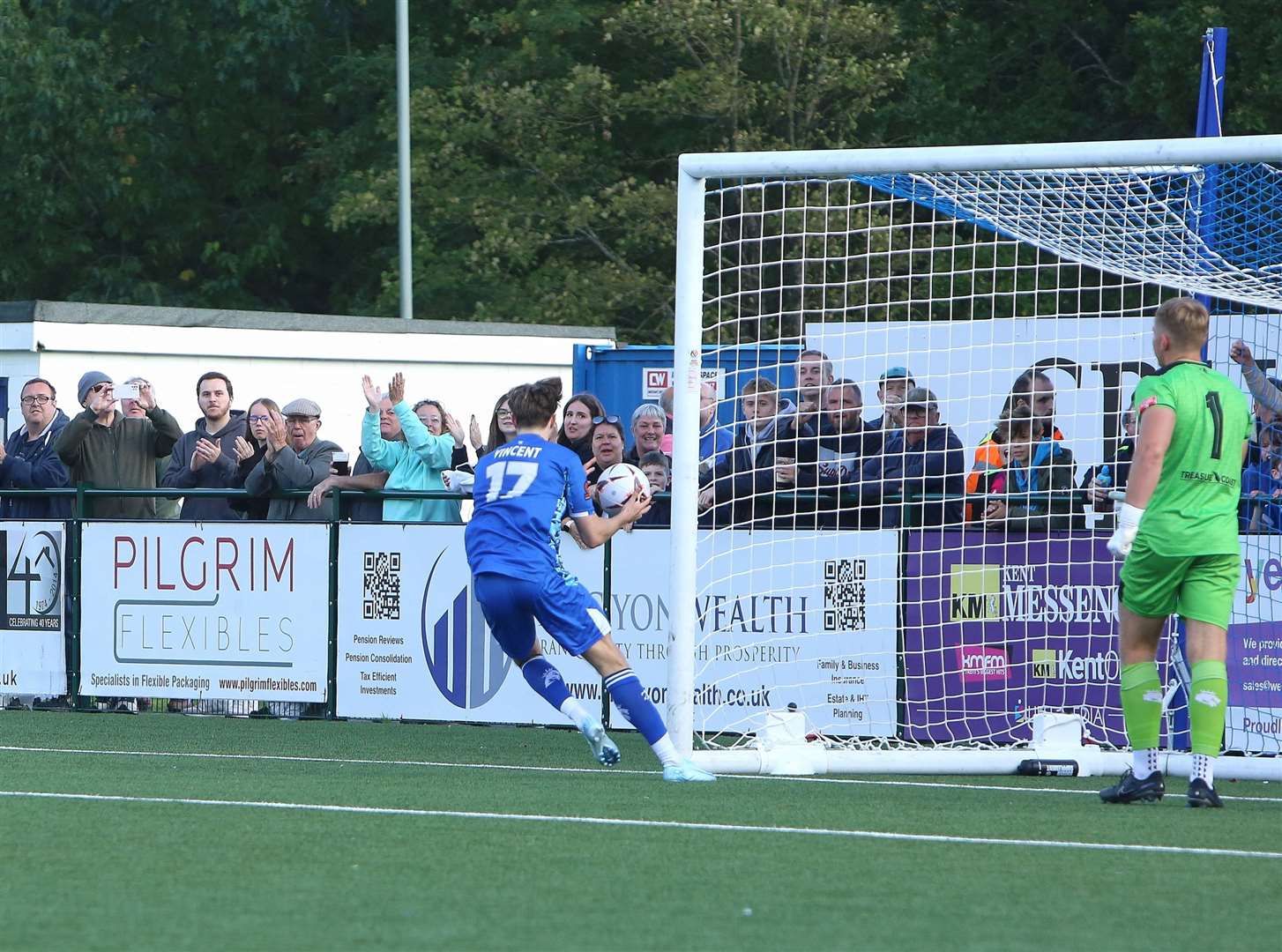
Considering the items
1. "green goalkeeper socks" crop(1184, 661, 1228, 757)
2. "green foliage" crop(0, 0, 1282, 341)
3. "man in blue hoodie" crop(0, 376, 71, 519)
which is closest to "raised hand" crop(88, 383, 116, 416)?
"man in blue hoodie" crop(0, 376, 71, 519)

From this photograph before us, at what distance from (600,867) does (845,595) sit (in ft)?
17.8

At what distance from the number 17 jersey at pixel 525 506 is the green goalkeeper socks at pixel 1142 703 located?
8.65 ft

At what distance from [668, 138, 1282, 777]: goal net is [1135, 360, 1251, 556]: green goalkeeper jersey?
1.76 meters

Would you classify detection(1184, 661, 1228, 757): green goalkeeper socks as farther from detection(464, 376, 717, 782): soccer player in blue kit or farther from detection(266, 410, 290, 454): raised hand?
detection(266, 410, 290, 454): raised hand

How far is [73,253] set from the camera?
36656 mm

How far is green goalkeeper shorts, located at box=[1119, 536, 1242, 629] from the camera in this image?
875cm

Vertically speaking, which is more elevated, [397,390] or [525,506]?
[397,390]

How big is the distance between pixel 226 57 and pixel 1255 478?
1060 inches

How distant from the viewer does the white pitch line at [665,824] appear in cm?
741

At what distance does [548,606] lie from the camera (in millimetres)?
9805

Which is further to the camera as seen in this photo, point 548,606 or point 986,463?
point 986,463

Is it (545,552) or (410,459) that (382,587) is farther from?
(545,552)

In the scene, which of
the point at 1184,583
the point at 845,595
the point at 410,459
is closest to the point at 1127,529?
the point at 1184,583

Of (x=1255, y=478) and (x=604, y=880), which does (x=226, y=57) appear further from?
(x=604, y=880)
